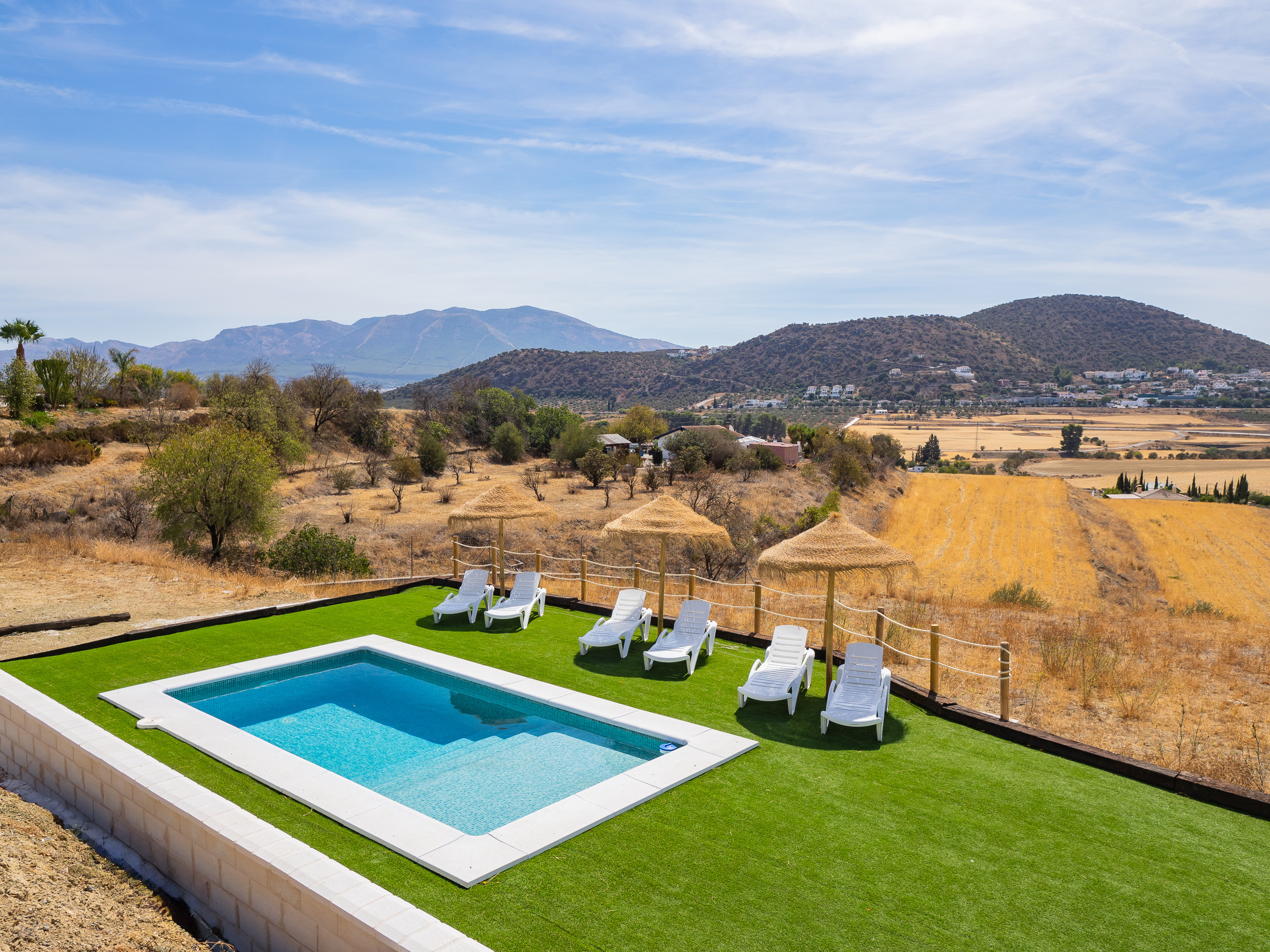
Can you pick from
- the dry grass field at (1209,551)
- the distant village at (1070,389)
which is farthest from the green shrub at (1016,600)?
the distant village at (1070,389)

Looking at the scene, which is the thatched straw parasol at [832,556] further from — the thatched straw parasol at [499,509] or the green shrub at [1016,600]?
the green shrub at [1016,600]

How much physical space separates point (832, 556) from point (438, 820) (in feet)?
15.1

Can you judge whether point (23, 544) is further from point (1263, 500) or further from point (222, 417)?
point (1263, 500)

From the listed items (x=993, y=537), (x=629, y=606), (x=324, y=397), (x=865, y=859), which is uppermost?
(x=324, y=397)

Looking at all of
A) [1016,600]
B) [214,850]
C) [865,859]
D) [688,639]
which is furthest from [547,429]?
[865,859]

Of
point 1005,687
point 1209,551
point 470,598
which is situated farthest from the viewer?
point 1209,551

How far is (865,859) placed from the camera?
5477 mm

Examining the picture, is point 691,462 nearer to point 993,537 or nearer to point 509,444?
point 993,537

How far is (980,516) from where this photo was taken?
40.6m

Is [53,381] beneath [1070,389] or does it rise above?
beneath

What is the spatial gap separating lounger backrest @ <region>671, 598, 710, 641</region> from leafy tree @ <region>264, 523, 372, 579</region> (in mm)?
10582

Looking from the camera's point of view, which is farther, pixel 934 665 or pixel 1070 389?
pixel 1070 389

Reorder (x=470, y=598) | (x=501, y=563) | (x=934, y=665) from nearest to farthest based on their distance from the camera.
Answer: (x=934, y=665), (x=470, y=598), (x=501, y=563)

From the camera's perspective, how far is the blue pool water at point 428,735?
22.8 ft
